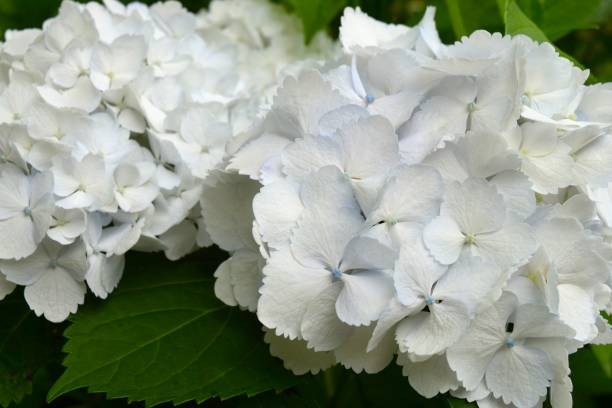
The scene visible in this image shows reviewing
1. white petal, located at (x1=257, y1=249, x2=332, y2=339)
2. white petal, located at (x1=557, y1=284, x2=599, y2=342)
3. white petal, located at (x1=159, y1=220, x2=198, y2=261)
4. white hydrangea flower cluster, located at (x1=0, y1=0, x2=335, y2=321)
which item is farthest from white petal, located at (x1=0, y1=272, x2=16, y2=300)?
white petal, located at (x1=557, y1=284, x2=599, y2=342)

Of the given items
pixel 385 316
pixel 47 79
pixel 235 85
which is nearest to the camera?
pixel 385 316

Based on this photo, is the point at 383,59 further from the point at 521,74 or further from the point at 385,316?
the point at 385,316

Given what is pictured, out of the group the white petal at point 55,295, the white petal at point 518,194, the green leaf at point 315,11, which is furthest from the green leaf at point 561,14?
the white petal at point 55,295

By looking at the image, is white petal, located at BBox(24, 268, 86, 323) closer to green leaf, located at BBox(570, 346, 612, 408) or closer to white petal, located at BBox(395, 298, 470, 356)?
white petal, located at BBox(395, 298, 470, 356)

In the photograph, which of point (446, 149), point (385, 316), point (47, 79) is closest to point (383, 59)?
point (446, 149)

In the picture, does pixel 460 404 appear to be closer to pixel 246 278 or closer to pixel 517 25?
pixel 246 278

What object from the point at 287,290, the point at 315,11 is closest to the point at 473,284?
the point at 287,290

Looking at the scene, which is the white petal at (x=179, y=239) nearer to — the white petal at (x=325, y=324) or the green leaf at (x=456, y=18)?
the white petal at (x=325, y=324)
